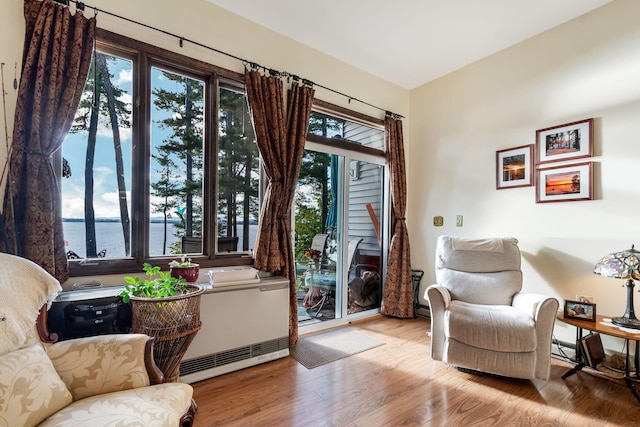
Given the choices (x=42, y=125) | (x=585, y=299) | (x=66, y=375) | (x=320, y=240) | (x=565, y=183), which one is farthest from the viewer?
(x=320, y=240)

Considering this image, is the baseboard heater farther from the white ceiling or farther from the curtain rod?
the white ceiling

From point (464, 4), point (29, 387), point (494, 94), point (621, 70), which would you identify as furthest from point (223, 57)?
point (621, 70)

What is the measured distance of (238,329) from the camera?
2.32 metres

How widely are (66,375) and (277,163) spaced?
2.04 metres

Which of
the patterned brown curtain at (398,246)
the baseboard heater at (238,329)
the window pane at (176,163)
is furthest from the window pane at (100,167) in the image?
the patterned brown curtain at (398,246)

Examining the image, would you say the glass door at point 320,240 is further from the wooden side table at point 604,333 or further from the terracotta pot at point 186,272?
the wooden side table at point 604,333

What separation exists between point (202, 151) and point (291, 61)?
4.35 feet

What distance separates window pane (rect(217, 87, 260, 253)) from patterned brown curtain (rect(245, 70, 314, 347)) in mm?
178

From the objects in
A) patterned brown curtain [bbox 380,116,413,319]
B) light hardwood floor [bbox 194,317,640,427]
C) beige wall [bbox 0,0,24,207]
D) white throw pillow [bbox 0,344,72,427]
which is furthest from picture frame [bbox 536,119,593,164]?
beige wall [bbox 0,0,24,207]

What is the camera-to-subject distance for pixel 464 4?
98.0 inches

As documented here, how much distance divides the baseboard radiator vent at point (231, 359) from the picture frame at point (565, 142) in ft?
9.85

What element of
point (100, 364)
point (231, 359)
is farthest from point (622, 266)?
point (100, 364)

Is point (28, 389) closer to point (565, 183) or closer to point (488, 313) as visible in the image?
point (488, 313)

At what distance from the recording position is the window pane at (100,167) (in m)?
2.07
